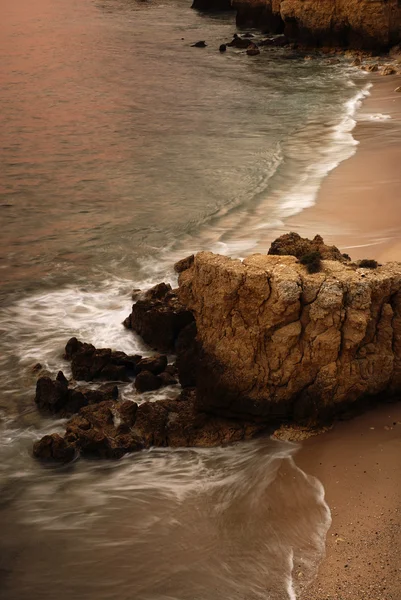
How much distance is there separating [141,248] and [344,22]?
2176cm

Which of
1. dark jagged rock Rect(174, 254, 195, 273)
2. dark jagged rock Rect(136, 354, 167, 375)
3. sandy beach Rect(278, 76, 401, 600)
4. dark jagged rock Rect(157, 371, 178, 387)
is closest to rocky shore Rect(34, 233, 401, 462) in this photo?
sandy beach Rect(278, 76, 401, 600)

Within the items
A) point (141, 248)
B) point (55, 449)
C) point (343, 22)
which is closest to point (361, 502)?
point (55, 449)

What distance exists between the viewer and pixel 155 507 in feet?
21.2

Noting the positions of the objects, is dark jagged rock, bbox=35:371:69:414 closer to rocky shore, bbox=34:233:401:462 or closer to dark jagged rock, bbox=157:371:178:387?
rocky shore, bbox=34:233:401:462

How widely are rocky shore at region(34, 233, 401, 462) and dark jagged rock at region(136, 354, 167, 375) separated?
689 millimetres

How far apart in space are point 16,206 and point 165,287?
21.6 feet

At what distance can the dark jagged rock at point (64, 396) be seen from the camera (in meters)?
7.79

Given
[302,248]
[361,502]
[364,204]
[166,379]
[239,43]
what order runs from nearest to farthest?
[361,502], [166,379], [302,248], [364,204], [239,43]

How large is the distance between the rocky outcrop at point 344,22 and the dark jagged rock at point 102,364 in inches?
969

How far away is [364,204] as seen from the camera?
1294cm

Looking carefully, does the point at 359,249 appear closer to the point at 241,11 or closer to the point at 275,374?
the point at 275,374

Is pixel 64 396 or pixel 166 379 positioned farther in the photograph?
pixel 166 379

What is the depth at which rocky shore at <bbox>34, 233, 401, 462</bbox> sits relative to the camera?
712cm

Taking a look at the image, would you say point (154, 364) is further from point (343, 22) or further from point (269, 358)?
point (343, 22)
